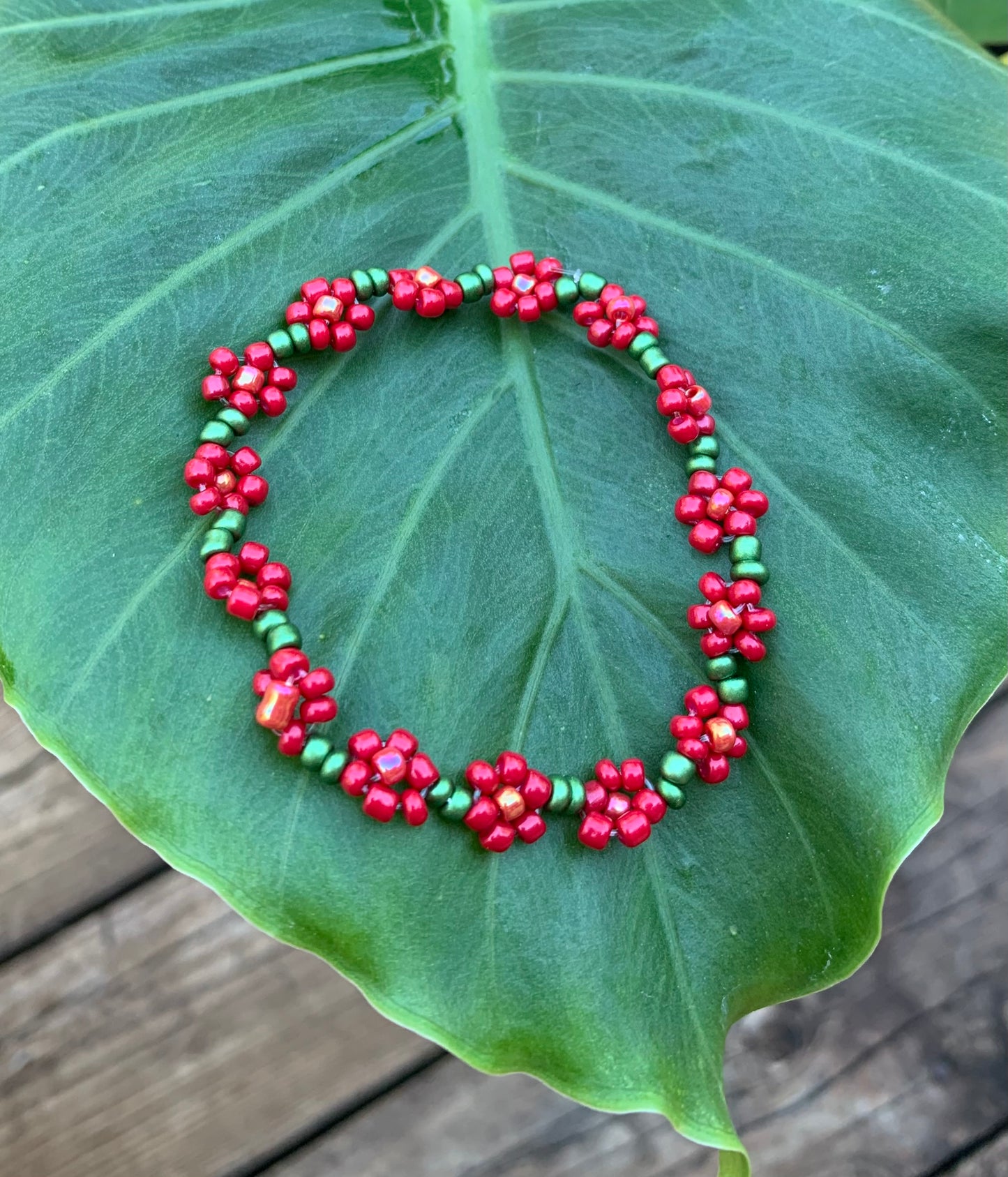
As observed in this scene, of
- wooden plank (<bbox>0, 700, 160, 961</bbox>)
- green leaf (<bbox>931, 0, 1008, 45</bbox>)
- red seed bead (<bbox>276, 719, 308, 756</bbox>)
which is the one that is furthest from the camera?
wooden plank (<bbox>0, 700, 160, 961</bbox>)

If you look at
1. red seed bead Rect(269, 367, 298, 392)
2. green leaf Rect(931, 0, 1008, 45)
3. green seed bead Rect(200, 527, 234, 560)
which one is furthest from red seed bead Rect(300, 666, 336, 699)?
green leaf Rect(931, 0, 1008, 45)

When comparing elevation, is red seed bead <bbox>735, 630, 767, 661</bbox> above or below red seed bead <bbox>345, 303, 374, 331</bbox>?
below

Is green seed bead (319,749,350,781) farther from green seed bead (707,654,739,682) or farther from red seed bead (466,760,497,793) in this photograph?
green seed bead (707,654,739,682)

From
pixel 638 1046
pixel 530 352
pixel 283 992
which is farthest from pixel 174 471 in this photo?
pixel 283 992

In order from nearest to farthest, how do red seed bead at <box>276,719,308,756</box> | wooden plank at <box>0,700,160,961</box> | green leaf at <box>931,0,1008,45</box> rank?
red seed bead at <box>276,719,308,756</box>
green leaf at <box>931,0,1008,45</box>
wooden plank at <box>0,700,160,961</box>

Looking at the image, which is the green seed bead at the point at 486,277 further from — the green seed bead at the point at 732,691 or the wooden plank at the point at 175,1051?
the wooden plank at the point at 175,1051

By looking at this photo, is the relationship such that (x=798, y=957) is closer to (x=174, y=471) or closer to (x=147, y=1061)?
(x=174, y=471)
